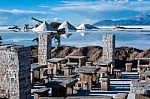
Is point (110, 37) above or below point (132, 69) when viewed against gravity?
above

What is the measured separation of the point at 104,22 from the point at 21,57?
86306mm

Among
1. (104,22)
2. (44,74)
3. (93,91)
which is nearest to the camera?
Answer: (93,91)

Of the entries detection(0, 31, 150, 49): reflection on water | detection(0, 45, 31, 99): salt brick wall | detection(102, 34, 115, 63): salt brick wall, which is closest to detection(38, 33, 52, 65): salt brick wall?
detection(102, 34, 115, 63): salt brick wall

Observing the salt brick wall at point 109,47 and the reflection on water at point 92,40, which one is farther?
the reflection on water at point 92,40

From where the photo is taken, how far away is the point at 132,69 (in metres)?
19.2

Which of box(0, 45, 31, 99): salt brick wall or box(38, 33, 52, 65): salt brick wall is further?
box(38, 33, 52, 65): salt brick wall

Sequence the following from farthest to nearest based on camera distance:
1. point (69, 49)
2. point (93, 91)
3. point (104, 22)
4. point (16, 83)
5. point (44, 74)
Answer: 1. point (104, 22)
2. point (69, 49)
3. point (44, 74)
4. point (93, 91)
5. point (16, 83)

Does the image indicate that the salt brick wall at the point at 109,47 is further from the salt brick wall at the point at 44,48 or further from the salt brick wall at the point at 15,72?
the salt brick wall at the point at 15,72

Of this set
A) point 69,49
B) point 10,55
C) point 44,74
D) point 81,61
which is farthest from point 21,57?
point 69,49

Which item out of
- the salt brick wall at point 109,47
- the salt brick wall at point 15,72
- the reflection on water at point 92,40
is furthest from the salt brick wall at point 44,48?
the reflection on water at point 92,40

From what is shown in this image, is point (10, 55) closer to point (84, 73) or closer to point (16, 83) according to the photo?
point (16, 83)

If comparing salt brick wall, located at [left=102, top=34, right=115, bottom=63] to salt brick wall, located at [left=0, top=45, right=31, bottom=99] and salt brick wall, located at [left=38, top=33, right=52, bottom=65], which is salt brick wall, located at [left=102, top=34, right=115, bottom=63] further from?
salt brick wall, located at [left=0, top=45, right=31, bottom=99]

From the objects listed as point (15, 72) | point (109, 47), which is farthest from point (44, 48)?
point (15, 72)

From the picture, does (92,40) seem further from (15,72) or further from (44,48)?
(15,72)
